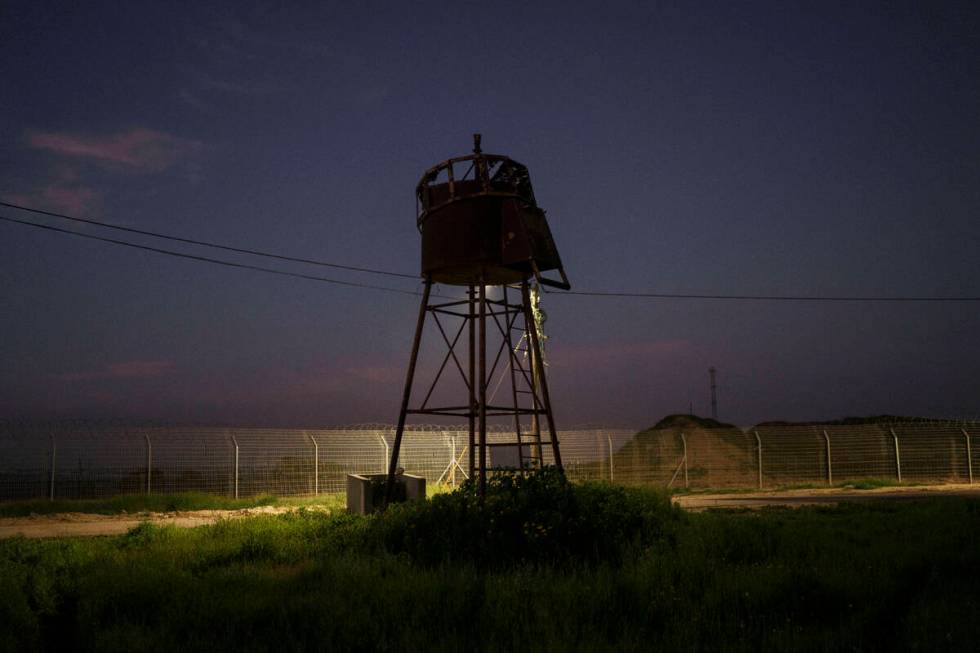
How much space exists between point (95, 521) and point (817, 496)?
19.1 meters

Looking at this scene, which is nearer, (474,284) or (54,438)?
(474,284)

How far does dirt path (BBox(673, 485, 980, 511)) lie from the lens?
19.0 meters

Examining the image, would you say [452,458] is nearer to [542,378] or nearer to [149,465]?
[149,465]

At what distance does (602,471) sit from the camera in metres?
25.6

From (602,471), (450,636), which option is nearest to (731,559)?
(450,636)

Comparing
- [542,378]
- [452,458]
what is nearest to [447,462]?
[452,458]

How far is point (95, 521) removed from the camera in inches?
685

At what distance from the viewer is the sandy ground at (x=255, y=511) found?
1559cm

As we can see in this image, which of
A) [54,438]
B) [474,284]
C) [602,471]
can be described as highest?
[474,284]

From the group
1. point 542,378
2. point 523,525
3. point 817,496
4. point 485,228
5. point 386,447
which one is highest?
point 485,228

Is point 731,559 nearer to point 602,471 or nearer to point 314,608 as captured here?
point 314,608

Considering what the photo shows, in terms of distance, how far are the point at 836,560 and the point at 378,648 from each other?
244 inches

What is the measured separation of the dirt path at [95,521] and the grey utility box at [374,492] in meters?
2.93

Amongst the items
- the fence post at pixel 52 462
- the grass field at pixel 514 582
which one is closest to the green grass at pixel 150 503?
the fence post at pixel 52 462
